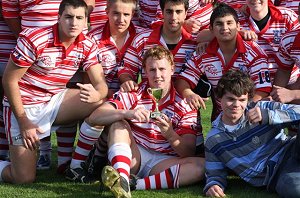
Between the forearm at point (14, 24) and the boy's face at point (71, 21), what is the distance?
685 millimetres

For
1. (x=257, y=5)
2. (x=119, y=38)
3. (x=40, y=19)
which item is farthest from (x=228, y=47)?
(x=40, y=19)

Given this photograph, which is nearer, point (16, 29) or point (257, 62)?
point (257, 62)

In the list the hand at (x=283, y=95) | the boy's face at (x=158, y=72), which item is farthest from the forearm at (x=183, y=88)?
the hand at (x=283, y=95)

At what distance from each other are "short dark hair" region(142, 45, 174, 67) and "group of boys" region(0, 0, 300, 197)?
0.04ft

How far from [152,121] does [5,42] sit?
1631 millimetres

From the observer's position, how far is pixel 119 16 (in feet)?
19.3

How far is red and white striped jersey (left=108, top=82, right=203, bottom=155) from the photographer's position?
5438 mm

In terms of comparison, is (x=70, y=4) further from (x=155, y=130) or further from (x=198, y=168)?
(x=198, y=168)

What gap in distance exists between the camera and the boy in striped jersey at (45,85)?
17.8 ft

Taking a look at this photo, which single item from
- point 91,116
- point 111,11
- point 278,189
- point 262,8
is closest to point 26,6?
point 111,11

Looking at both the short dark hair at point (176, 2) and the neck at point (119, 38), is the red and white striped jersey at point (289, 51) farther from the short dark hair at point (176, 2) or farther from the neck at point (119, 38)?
the neck at point (119, 38)

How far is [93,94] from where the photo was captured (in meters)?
5.47

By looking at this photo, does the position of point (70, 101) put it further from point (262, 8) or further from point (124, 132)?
point (262, 8)

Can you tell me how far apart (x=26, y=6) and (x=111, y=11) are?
717mm
